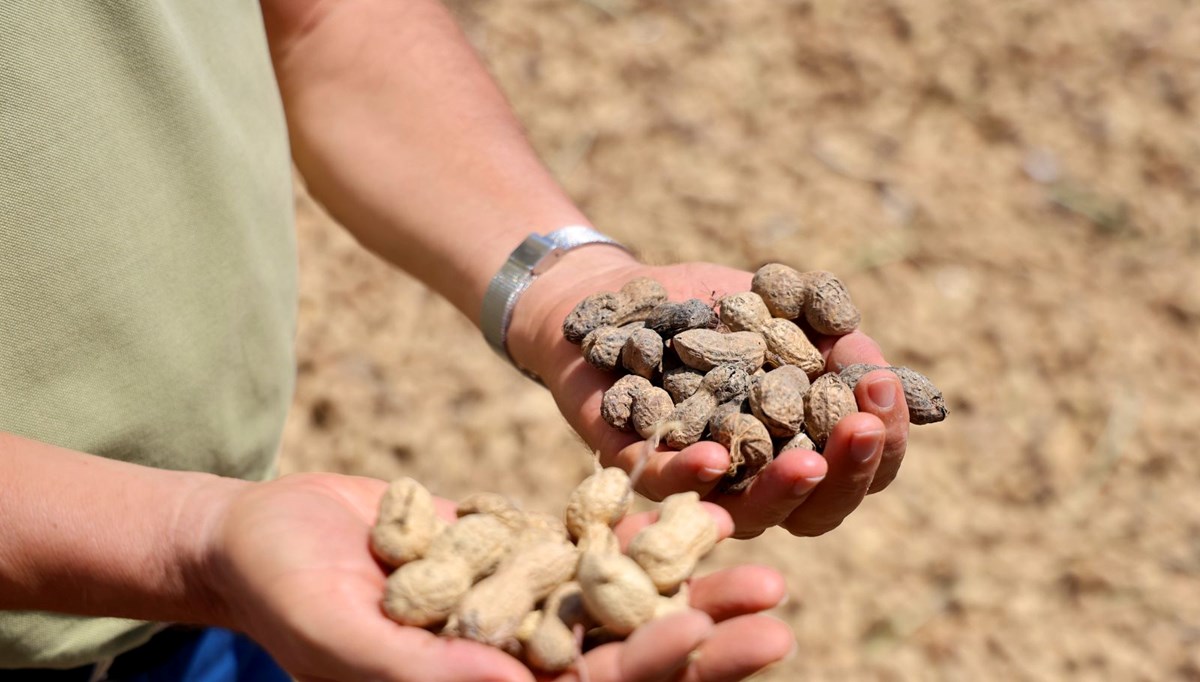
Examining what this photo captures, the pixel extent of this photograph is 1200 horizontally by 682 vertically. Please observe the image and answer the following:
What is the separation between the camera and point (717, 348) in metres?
1.89

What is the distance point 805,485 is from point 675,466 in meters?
0.21

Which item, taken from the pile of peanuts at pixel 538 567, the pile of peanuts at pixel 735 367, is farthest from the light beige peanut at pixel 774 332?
the pile of peanuts at pixel 538 567

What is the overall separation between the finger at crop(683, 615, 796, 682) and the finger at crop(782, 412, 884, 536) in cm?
34

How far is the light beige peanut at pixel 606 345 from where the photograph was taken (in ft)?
6.13

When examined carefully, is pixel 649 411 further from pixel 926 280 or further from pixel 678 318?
pixel 926 280

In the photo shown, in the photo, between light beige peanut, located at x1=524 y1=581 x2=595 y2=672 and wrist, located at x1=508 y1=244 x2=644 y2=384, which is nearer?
light beige peanut, located at x1=524 y1=581 x2=595 y2=672

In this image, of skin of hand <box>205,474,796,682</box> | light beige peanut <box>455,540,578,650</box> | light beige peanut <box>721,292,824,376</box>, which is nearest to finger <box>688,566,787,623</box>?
skin of hand <box>205,474,796,682</box>

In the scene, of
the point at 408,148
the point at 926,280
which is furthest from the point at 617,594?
the point at 926,280

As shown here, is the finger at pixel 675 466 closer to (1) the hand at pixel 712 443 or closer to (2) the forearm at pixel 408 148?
(1) the hand at pixel 712 443

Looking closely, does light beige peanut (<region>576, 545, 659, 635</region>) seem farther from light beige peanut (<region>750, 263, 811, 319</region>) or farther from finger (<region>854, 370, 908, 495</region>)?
light beige peanut (<region>750, 263, 811, 319</region>)

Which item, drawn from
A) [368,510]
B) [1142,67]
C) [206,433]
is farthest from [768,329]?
[1142,67]

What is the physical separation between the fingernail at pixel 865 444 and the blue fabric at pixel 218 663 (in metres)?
1.25

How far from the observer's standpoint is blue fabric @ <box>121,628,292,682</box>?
6.31 feet

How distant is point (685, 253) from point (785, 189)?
550 mm
